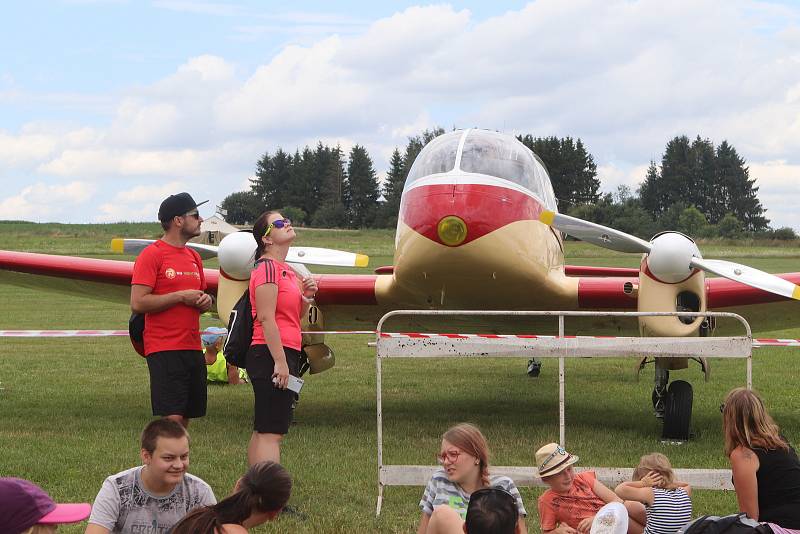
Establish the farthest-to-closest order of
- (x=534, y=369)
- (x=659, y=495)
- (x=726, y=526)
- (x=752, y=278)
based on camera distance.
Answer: (x=534, y=369)
(x=752, y=278)
(x=659, y=495)
(x=726, y=526)

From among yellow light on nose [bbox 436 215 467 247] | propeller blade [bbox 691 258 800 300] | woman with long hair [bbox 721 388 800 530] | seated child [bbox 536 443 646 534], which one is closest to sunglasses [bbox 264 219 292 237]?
seated child [bbox 536 443 646 534]

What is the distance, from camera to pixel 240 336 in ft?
20.9

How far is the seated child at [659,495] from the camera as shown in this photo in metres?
4.84

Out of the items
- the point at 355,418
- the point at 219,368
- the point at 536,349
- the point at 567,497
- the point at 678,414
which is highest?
the point at 536,349

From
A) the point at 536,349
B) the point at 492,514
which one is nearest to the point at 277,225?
the point at 536,349

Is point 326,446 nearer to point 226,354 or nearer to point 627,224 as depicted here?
point 226,354

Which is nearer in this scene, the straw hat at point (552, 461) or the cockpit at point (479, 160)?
the straw hat at point (552, 461)

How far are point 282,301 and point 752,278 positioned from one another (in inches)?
207

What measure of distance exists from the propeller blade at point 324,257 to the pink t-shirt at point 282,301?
3.80m

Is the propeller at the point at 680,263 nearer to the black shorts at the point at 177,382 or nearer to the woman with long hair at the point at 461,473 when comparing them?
the black shorts at the point at 177,382

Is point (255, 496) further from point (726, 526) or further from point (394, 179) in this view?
point (394, 179)

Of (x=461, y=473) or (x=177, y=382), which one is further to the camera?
(x=177, y=382)

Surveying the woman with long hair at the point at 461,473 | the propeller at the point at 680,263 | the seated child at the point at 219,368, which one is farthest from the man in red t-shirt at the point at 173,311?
the seated child at the point at 219,368

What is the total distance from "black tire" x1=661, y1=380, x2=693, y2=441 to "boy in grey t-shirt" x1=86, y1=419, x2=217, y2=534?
236 inches
